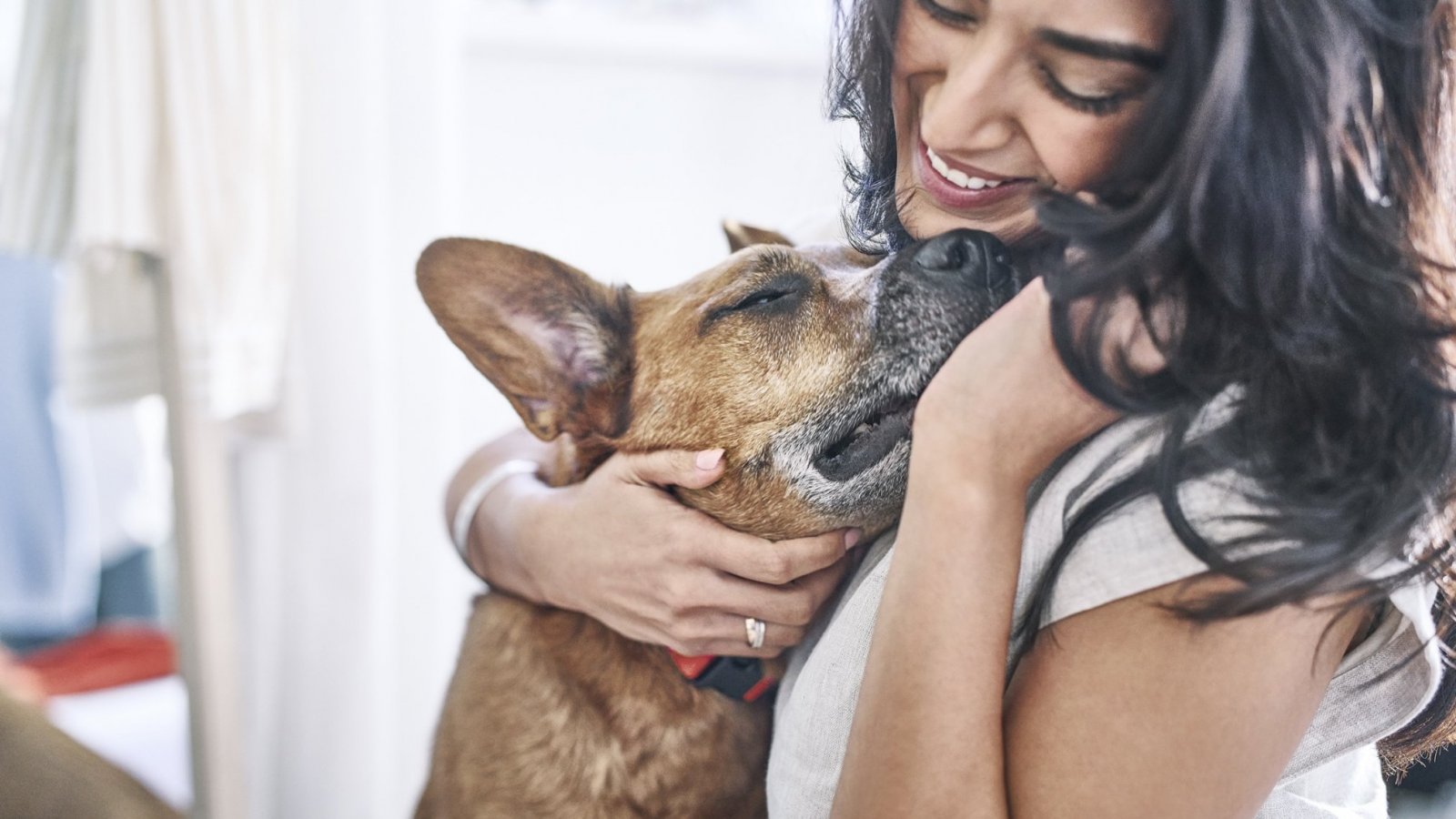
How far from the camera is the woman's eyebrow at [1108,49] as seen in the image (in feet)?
2.47

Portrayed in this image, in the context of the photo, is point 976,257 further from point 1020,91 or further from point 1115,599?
point 1115,599

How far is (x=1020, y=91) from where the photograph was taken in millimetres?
806

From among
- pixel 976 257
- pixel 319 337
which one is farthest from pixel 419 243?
pixel 976 257

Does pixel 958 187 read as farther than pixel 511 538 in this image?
No

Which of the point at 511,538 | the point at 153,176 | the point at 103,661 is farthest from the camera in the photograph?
the point at 103,661

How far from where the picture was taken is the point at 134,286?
5.08 ft

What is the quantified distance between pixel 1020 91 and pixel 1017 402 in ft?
0.78

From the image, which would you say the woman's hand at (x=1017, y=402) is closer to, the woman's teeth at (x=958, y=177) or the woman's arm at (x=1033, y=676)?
the woman's arm at (x=1033, y=676)

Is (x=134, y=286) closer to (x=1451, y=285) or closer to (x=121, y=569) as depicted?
(x=121, y=569)

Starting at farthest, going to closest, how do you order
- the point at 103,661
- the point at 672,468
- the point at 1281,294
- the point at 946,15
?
1. the point at 103,661
2. the point at 672,468
3. the point at 946,15
4. the point at 1281,294

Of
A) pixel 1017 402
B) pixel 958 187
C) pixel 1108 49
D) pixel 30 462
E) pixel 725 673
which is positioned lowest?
pixel 30 462

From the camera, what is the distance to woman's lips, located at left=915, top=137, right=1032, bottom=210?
89 cm

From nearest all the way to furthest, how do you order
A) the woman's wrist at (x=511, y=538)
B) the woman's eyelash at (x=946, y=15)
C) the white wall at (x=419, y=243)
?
the woman's eyelash at (x=946, y=15) → the woman's wrist at (x=511, y=538) → the white wall at (x=419, y=243)

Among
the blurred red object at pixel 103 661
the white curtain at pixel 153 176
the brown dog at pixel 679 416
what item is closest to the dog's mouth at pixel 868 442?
the brown dog at pixel 679 416
